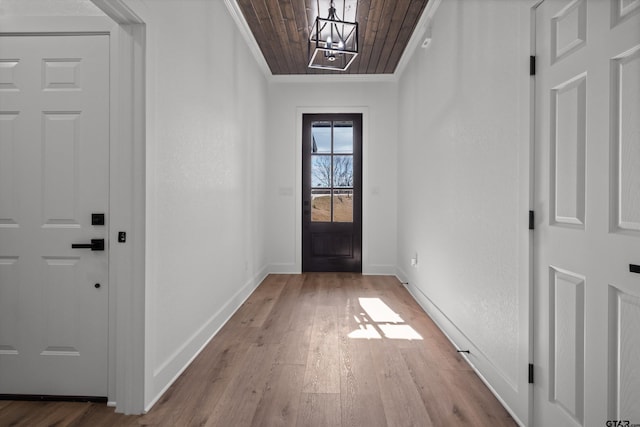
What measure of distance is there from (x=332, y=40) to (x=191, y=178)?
2294 mm

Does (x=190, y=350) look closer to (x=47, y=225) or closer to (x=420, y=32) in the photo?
(x=47, y=225)

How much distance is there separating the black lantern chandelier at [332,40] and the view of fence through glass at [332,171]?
3.23 feet

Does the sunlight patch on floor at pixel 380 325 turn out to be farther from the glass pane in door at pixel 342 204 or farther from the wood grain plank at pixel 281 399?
the glass pane in door at pixel 342 204

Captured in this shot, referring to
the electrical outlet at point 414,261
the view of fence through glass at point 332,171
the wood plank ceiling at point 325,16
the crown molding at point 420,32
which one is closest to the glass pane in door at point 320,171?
the view of fence through glass at point 332,171

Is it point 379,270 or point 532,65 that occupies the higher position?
point 532,65

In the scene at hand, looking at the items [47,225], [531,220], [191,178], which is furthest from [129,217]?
[531,220]

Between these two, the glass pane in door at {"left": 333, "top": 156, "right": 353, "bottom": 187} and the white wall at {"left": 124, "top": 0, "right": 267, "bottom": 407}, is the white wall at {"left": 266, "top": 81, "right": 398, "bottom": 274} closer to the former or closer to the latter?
the glass pane in door at {"left": 333, "top": 156, "right": 353, "bottom": 187}

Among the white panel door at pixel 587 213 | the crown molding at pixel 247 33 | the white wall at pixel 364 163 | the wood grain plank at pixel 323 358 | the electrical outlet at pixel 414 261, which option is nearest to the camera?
the white panel door at pixel 587 213

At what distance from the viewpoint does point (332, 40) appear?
3762 mm

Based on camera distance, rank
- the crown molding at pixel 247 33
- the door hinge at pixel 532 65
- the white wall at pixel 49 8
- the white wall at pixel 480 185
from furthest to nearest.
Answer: the crown molding at pixel 247 33, the white wall at pixel 49 8, the white wall at pixel 480 185, the door hinge at pixel 532 65

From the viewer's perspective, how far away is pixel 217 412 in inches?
73.0

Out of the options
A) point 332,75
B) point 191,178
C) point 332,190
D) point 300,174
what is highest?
point 332,75

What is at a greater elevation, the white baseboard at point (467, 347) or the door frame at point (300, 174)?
the door frame at point (300, 174)

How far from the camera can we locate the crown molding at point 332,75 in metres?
3.38
